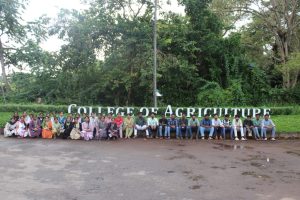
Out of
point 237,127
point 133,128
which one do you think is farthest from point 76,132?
point 237,127

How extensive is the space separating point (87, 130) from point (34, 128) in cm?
237

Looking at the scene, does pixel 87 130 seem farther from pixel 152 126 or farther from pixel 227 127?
pixel 227 127

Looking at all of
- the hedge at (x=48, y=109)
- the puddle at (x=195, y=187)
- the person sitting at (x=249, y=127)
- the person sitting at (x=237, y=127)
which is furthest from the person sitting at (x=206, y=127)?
the puddle at (x=195, y=187)

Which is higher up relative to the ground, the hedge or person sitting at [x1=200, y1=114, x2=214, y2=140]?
the hedge

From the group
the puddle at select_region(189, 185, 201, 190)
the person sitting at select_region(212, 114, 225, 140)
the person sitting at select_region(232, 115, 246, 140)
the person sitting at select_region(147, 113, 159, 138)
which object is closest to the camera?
the puddle at select_region(189, 185, 201, 190)

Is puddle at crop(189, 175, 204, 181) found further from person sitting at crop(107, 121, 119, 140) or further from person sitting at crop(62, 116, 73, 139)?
person sitting at crop(62, 116, 73, 139)

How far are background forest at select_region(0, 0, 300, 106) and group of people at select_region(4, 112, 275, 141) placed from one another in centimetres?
761

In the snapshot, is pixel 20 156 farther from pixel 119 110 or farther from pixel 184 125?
pixel 119 110

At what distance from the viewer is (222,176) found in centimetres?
1029

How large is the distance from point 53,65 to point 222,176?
801 inches

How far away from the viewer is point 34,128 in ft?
57.7

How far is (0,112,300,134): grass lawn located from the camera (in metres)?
18.8

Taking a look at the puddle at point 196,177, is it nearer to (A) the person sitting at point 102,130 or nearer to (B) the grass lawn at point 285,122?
(A) the person sitting at point 102,130

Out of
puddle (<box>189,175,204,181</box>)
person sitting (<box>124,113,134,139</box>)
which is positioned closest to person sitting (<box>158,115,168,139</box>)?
person sitting (<box>124,113,134,139</box>)
